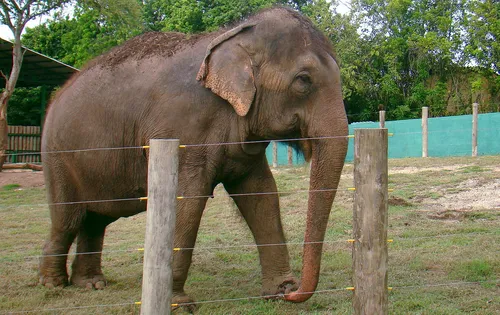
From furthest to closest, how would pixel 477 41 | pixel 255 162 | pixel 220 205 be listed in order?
pixel 477 41 < pixel 220 205 < pixel 255 162

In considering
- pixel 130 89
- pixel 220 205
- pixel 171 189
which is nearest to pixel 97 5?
pixel 220 205

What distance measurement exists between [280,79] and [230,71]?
43cm

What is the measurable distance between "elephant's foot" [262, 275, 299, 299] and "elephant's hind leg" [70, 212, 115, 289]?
1711 millimetres

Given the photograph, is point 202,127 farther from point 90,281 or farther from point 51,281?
point 51,281

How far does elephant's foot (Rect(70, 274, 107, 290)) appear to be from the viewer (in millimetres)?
6285

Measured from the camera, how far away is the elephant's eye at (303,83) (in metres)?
5.13

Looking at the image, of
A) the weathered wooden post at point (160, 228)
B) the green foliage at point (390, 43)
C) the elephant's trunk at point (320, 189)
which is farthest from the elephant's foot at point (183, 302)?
the green foliage at point (390, 43)

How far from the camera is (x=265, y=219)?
591 cm

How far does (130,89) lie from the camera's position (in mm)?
5859

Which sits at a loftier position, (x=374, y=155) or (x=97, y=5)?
(x=97, y=5)

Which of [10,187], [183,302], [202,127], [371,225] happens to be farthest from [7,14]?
[371,225]

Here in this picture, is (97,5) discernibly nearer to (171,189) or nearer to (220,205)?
(220,205)

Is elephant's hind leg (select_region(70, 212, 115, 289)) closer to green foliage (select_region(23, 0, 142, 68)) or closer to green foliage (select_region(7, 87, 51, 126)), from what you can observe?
green foliage (select_region(7, 87, 51, 126))

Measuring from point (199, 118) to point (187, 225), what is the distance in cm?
91
